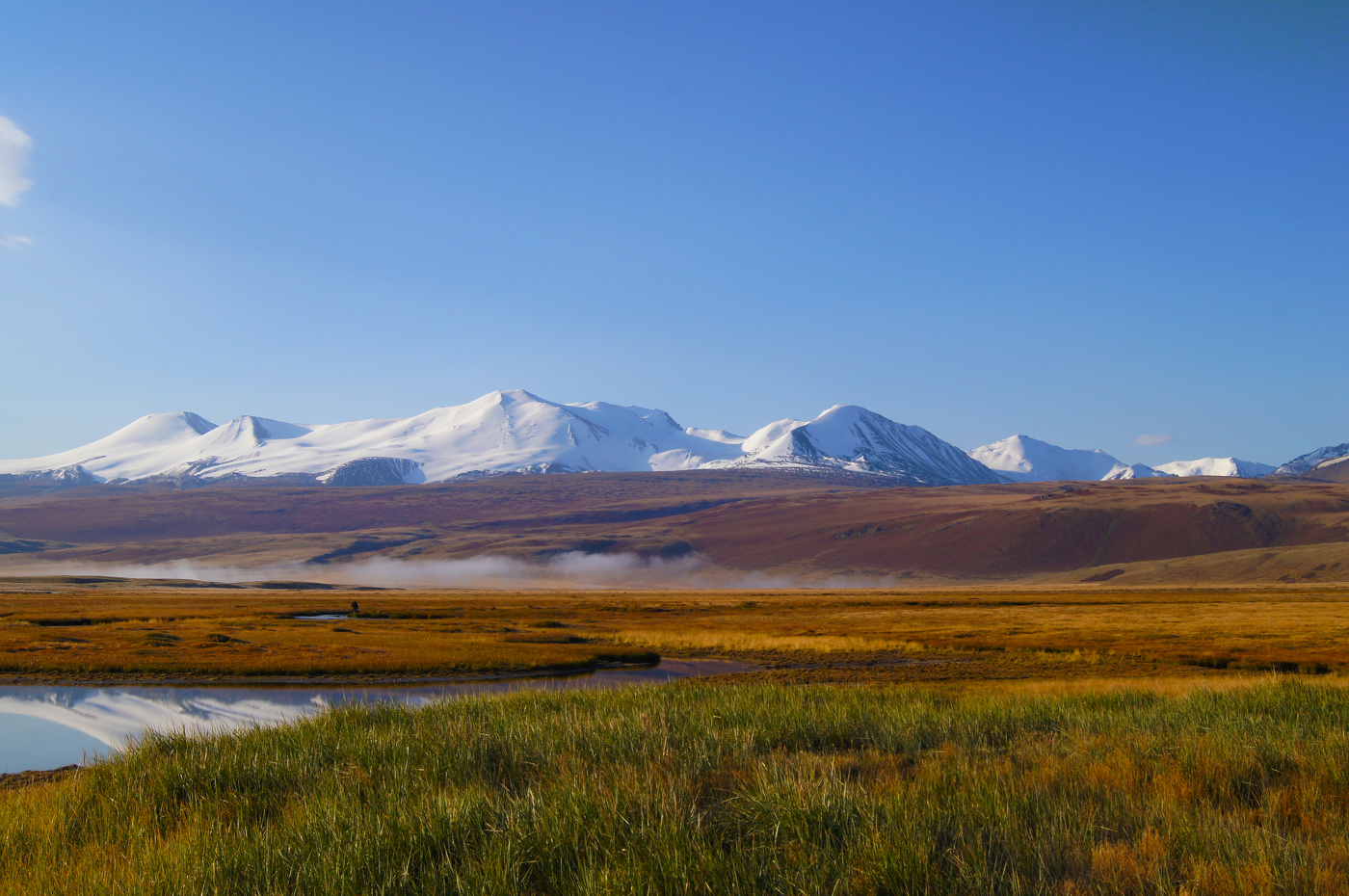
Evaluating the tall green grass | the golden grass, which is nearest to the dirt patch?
the tall green grass

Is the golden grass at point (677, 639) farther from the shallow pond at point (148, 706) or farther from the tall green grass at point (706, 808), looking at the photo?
the tall green grass at point (706, 808)

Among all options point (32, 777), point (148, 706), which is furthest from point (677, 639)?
point (32, 777)

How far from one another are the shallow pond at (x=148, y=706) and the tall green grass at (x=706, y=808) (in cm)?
592

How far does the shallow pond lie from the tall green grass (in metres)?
5.92

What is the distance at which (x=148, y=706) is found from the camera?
30.7 metres

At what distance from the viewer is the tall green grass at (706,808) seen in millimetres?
7461

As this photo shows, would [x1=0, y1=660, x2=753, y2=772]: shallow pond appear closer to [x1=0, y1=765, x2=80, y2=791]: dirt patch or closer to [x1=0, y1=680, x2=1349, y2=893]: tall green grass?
[x1=0, y1=765, x2=80, y2=791]: dirt patch

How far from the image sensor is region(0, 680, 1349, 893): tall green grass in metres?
7.46

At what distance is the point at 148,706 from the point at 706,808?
2894 cm

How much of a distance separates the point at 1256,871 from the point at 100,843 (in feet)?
38.6

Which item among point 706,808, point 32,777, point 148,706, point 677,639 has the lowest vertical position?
point 677,639

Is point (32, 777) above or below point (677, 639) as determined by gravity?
above

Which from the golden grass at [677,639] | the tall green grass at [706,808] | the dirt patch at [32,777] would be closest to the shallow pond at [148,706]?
the dirt patch at [32,777]

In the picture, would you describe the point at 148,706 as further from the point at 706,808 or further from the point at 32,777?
the point at 706,808
